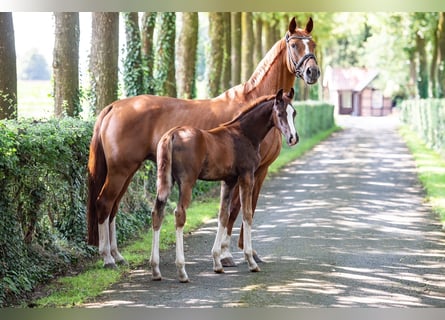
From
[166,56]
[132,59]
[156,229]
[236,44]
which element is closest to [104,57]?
[132,59]

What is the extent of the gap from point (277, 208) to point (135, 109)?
367 cm

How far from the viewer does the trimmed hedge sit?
21.3 ft

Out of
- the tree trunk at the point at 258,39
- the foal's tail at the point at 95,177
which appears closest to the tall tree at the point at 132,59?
the foal's tail at the point at 95,177

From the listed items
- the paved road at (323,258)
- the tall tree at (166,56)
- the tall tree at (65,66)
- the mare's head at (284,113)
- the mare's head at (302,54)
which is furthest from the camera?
the tall tree at (166,56)

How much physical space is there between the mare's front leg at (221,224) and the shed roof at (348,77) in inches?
1300

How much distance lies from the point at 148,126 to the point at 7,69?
51.0 inches

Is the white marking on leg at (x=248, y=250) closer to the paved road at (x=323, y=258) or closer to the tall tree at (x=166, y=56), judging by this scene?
the paved road at (x=323, y=258)

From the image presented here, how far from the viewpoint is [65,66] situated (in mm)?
9281

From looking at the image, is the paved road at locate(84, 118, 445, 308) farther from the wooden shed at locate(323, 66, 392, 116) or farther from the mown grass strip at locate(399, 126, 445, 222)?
the wooden shed at locate(323, 66, 392, 116)

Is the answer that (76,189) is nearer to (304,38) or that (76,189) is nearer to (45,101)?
(304,38)

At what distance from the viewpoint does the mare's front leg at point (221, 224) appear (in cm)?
737

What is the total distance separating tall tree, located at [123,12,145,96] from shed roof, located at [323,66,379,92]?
2996cm

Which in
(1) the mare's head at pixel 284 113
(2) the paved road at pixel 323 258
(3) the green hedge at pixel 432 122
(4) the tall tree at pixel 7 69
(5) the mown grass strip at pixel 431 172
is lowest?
(2) the paved road at pixel 323 258

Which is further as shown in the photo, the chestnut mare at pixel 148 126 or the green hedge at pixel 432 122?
the green hedge at pixel 432 122
